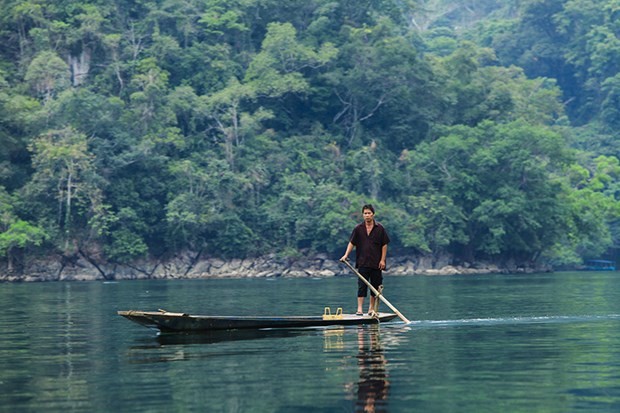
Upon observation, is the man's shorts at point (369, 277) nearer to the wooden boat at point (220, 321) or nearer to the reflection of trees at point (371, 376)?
the wooden boat at point (220, 321)

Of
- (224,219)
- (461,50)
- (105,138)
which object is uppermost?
(461,50)

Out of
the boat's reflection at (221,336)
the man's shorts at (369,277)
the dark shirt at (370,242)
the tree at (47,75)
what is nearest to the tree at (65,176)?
the tree at (47,75)

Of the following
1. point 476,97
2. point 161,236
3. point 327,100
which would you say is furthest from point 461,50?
point 161,236

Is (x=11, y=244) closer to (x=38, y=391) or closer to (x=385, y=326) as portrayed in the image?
(x=385, y=326)

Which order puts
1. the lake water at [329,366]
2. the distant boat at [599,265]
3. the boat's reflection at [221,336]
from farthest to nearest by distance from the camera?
1. the distant boat at [599,265]
2. the boat's reflection at [221,336]
3. the lake water at [329,366]

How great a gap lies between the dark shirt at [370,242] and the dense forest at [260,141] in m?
44.9

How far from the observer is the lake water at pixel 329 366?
12.2 m

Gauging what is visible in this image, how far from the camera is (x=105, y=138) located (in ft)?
227

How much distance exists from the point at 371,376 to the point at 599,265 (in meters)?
74.6

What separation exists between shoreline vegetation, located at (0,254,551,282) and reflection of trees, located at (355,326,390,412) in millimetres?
48504

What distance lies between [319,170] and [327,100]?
5.54 meters

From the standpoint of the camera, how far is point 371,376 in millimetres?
13938

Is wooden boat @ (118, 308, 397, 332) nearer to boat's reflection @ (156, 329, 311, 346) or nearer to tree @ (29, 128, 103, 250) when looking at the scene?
boat's reflection @ (156, 329, 311, 346)

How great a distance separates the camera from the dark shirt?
67.5 ft
